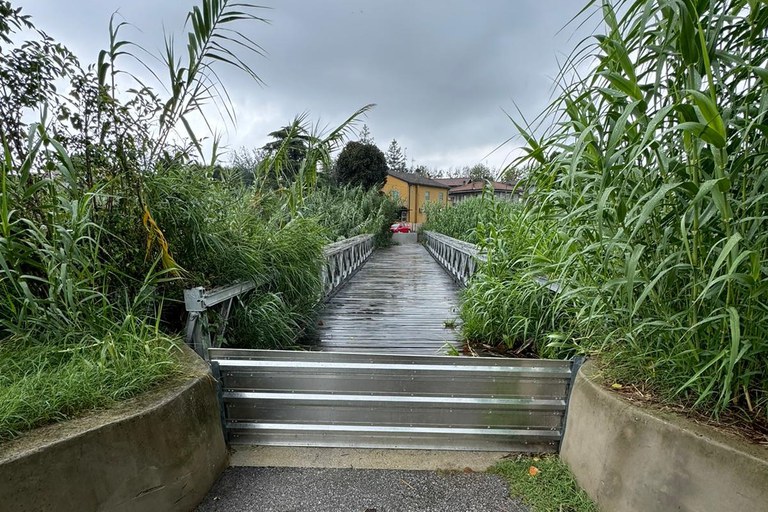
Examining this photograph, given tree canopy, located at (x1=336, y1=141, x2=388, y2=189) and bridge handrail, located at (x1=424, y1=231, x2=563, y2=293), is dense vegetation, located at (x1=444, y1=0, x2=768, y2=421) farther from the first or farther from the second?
tree canopy, located at (x1=336, y1=141, x2=388, y2=189)

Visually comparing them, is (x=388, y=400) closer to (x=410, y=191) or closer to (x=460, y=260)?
(x=460, y=260)

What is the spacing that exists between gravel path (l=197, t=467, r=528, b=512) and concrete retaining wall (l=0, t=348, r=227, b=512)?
0.42 ft

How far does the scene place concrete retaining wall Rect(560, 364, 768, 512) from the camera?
974 millimetres

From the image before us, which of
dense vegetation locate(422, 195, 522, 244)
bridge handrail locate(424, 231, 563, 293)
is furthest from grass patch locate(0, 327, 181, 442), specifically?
dense vegetation locate(422, 195, 522, 244)

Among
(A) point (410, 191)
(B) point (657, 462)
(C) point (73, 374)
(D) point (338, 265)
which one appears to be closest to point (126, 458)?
(C) point (73, 374)

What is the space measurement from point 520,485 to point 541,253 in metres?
1.31

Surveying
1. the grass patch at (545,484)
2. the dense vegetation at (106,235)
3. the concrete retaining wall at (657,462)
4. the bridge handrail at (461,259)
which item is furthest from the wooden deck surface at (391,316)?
the concrete retaining wall at (657,462)

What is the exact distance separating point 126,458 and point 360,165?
55.5ft

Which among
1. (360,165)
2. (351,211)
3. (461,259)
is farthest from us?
(360,165)

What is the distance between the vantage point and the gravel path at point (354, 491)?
1.43 metres

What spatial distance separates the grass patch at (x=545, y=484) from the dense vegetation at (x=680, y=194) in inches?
21.4

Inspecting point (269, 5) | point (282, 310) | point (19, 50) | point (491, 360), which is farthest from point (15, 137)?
point (491, 360)

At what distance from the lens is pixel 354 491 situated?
1511 millimetres

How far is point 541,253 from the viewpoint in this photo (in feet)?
7.17
